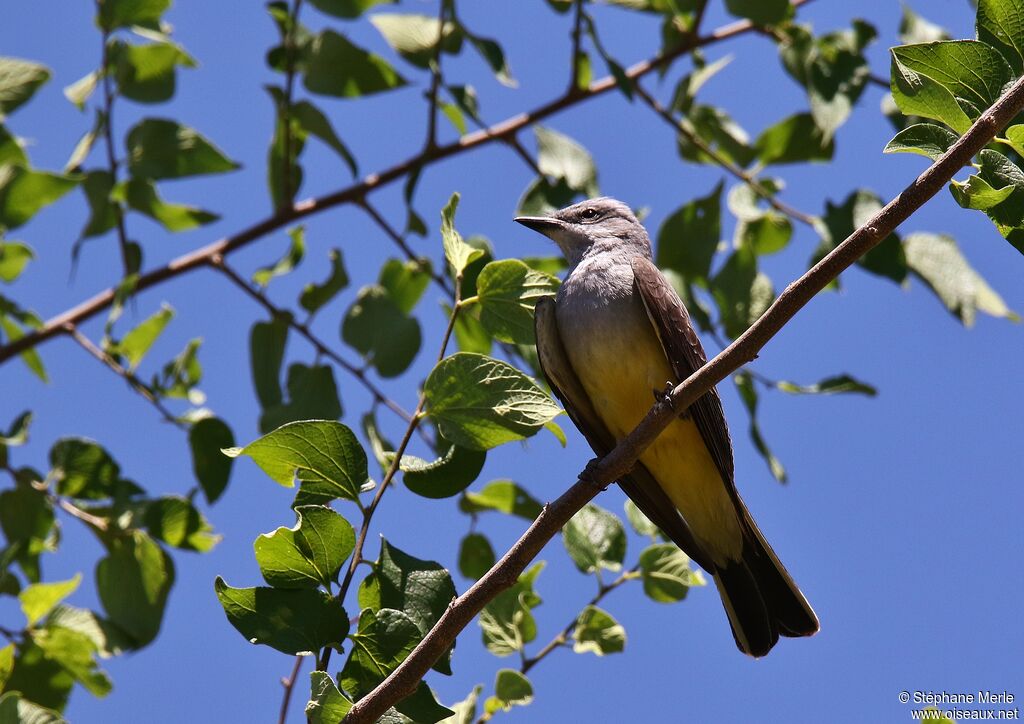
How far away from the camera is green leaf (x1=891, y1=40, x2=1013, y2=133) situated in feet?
10.4

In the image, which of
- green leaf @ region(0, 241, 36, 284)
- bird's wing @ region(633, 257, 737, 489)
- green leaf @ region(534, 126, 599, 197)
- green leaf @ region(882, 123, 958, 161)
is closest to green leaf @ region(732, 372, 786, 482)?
bird's wing @ region(633, 257, 737, 489)

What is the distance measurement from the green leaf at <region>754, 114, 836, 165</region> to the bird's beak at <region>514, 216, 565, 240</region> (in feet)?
3.95

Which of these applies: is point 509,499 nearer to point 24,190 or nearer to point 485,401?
point 485,401

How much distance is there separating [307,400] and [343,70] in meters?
1.73

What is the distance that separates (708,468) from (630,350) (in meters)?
0.78

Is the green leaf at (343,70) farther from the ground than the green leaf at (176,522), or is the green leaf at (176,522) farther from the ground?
the green leaf at (343,70)

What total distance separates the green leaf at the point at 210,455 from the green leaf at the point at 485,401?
186 centimetres

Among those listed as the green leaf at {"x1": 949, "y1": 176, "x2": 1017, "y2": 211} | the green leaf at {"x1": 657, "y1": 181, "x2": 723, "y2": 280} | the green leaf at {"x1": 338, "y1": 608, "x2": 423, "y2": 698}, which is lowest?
the green leaf at {"x1": 338, "y1": 608, "x2": 423, "y2": 698}

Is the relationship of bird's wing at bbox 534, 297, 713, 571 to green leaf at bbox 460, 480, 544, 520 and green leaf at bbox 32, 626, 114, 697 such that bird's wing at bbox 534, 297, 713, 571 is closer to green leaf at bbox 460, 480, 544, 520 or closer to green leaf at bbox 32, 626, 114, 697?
green leaf at bbox 460, 480, 544, 520

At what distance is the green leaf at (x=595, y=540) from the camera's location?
4.52 m

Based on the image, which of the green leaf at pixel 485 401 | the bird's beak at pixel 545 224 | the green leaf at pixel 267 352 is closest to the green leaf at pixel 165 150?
the green leaf at pixel 267 352

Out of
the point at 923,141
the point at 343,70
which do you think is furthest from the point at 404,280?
the point at 923,141

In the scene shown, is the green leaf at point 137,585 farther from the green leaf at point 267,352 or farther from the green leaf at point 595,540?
the green leaf at point 595,540

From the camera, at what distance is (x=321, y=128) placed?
17.9ft
